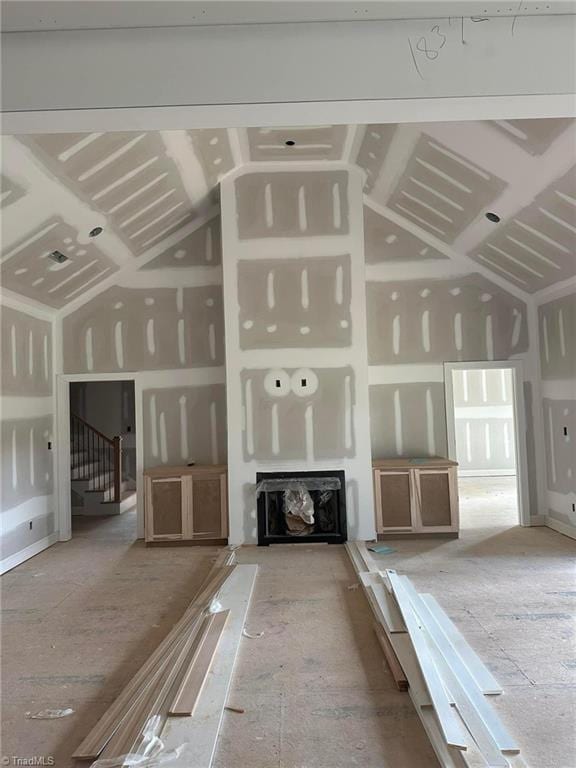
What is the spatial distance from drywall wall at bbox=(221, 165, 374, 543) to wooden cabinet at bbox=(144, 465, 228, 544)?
273mm

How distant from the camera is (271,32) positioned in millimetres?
2076

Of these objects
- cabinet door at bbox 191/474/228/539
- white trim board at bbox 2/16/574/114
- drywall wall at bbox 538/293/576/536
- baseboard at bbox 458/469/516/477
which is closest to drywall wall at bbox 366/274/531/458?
drywall wall at bbox 538/293/576/536

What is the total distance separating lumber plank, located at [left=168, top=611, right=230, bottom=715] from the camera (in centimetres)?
280

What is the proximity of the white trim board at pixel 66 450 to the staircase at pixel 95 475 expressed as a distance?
5.43 feet

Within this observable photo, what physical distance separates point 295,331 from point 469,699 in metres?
4.48

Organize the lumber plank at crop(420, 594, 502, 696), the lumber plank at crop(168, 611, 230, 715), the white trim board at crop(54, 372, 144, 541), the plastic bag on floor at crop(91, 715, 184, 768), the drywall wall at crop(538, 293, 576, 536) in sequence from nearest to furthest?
the plastic bag on floor at crop(91, 715, 184, 768), the lumber plank at crop(168, 611, 230, 715), the lumber plank at crop(420, 594, 502, 696), the drywall wall at crop(538, 293, 576, 536), the white trim board at crop(54, 372, 144, 541)

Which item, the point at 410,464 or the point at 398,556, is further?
the point at 410,464

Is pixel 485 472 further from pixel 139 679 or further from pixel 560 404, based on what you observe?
pixel 139 679

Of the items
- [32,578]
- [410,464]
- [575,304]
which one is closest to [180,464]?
[32,578]

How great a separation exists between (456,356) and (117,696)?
5647mm

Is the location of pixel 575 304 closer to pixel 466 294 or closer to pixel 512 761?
pixel 466 294

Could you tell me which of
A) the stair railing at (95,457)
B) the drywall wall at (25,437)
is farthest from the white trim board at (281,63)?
the stair railing at (95,457)

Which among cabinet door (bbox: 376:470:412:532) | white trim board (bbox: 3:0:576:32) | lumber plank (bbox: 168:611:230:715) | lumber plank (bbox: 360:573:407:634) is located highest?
white trim board (bbox: 3:0:576:32)

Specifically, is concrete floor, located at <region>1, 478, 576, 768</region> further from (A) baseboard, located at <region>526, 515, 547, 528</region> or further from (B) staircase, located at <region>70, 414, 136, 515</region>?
(B) staircase, located at <region>70, 414, 136, 515</region>
